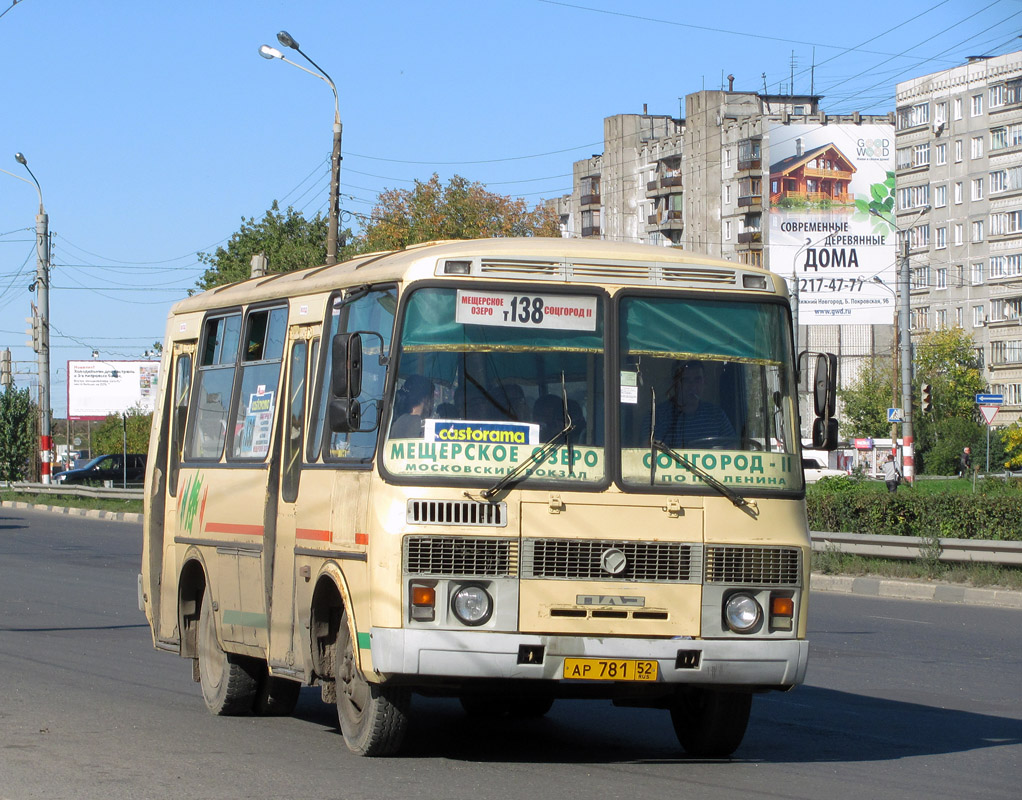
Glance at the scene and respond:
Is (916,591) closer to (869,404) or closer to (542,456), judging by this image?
(542,456)

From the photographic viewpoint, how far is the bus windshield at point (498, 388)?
7887mm

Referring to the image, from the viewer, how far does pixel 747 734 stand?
9664 mm

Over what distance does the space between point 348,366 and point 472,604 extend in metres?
1.30

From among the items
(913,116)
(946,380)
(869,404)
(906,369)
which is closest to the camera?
(906,369)

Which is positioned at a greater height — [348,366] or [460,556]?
[348,366]

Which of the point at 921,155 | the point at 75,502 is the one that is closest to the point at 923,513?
the point at 75,502

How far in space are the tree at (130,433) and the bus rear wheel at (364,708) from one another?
7911 centimetres

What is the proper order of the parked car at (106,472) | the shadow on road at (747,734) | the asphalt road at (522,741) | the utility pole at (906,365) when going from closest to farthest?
the asphalt road at (522,741) < the shadow on road at (747,734) < the utility pole at (906,365) < the parked car at (106,472)

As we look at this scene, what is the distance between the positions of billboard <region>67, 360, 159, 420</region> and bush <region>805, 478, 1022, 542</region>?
60.3 m

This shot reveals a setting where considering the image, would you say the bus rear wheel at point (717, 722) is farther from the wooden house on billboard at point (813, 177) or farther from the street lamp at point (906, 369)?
the wooden house on billboard at point (813, 177)

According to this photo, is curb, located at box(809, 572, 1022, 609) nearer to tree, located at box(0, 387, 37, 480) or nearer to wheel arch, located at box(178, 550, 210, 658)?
wheel arch, located at box(178, 550, 210, 658)

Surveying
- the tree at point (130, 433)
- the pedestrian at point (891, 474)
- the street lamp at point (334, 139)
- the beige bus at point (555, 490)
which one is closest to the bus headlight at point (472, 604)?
the beige bus at point (555, 490)

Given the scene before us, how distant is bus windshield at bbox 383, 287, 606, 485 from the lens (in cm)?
789

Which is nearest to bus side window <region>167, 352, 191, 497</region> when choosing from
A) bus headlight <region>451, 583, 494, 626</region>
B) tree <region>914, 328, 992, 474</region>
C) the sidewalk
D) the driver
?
bus headlight <region>451, 583, 494, 626</region>
